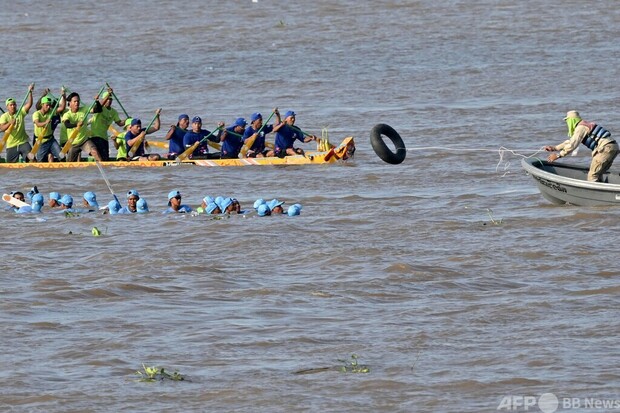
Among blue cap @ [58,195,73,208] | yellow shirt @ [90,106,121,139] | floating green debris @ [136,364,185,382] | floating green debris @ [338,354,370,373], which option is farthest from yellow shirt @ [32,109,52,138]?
floating green debris @ [338,354,370,373]

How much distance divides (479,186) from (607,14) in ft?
73.6

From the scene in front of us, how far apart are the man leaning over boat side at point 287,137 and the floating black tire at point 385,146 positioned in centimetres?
232

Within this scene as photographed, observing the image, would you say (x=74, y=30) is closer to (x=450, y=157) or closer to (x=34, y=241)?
(x=450, y=157)

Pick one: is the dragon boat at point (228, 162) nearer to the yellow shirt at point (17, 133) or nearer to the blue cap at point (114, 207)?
the yellow shirt at point (17, 133)

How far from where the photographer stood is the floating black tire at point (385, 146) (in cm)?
2166

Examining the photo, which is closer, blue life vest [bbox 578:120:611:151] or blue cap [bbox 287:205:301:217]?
blue life vest [bbox 578:120:611:151]

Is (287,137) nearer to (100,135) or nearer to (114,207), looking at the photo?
(100,135)

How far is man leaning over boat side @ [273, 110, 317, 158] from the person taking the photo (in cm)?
2417

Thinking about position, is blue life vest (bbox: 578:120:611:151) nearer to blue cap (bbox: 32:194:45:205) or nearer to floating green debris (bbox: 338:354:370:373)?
blue cap (bbox: 32:194:45:205)

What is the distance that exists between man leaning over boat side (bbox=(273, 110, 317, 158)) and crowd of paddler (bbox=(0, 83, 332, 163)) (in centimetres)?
2

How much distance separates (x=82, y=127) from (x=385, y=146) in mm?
5075

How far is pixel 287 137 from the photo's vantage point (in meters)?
24.5

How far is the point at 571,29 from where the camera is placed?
39375 millimetres

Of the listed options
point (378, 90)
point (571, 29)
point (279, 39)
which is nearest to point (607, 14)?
point (571, 29)
